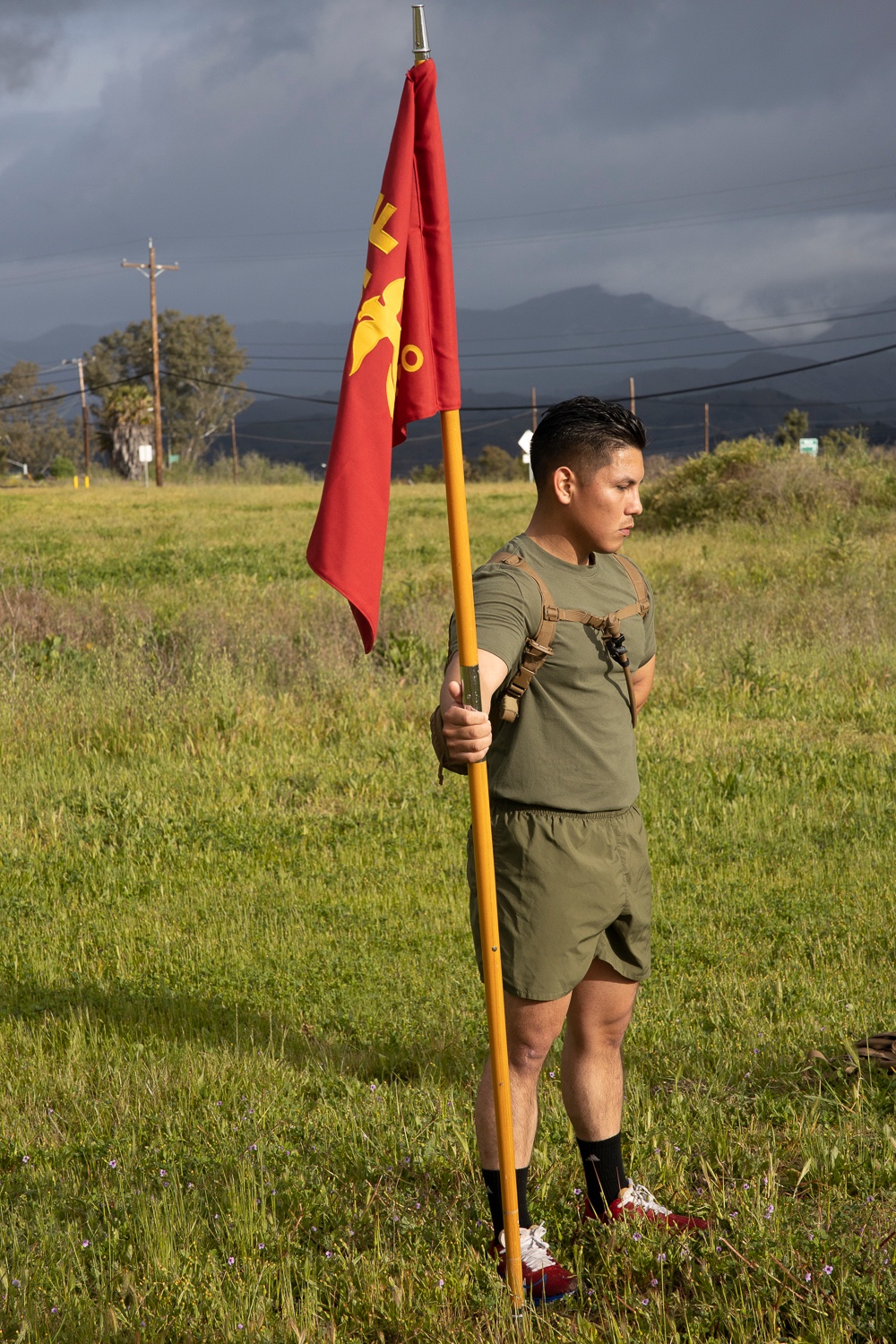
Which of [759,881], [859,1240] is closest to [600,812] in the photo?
[859,1240]

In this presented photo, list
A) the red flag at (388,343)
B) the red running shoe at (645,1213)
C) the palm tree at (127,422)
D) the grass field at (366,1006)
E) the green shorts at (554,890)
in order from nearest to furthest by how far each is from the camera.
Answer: the red flag at (388,343)
the green shorts at (554,890)
the grass field at (366,1006)
the red running shoe at (645,1213)
the palm tree at (127,422)

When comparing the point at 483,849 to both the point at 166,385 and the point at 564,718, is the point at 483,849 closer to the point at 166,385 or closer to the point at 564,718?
the point at 564,718

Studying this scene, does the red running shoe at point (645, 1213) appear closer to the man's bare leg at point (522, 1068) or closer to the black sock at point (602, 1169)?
the black sock at point (602, 1169)

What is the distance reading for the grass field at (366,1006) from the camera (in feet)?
9.43

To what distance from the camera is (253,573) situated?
1873 centimetres

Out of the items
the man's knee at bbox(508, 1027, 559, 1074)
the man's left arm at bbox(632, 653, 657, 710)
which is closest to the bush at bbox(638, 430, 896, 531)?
the man's left arm at bbox(632, 653, 657, 710)

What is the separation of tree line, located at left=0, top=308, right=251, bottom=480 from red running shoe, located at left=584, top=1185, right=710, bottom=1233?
275 ft

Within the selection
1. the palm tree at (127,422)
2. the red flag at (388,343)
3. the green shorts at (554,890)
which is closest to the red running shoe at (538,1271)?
the green shorts at (554,890)

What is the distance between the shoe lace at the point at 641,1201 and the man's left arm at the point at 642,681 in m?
1.25

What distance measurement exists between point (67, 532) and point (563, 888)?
27.6 meters

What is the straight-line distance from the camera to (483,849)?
2582mm

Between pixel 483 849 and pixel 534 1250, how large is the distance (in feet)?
3.51

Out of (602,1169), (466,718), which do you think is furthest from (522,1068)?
(466,718)

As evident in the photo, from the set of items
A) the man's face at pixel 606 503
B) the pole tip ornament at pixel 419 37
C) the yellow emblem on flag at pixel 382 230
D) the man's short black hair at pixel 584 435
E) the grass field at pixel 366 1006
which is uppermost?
the pole tip ornament at pixel 419 37
